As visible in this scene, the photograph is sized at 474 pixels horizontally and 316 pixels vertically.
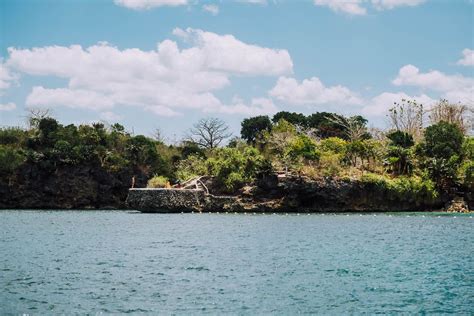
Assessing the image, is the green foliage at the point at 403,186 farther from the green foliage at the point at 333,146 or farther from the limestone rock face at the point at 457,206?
the green foliage at the point at 333,146

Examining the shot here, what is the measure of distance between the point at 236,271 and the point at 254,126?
232ft

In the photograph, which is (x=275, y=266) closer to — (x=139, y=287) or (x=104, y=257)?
(x=139, y=287)

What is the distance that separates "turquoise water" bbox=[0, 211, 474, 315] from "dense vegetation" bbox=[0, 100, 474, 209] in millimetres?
22137

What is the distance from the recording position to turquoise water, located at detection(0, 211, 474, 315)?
1467 centimetres

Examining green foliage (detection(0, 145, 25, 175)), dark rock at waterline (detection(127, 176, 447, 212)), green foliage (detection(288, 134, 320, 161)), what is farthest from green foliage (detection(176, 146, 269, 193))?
green foliage (detection(0, 145, 25, 175))

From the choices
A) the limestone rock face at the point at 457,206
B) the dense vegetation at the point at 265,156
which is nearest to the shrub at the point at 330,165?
the dense vegetation at the point at 265,156

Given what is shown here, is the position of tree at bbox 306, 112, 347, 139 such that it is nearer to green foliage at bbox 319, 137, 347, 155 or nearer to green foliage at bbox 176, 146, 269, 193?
green foliage at bbox 319, 137, 347, 155

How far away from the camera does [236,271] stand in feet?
63.9

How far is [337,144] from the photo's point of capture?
61.3 meters

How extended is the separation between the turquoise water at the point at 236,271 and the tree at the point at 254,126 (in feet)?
185

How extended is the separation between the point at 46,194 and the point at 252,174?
83.0ft

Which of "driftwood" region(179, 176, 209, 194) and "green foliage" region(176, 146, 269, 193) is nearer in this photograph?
"green foliage" region(176, 146, 269, 193)

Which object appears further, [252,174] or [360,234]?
[252,174]

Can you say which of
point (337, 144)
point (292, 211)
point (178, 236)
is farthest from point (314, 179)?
point (178, 236)
